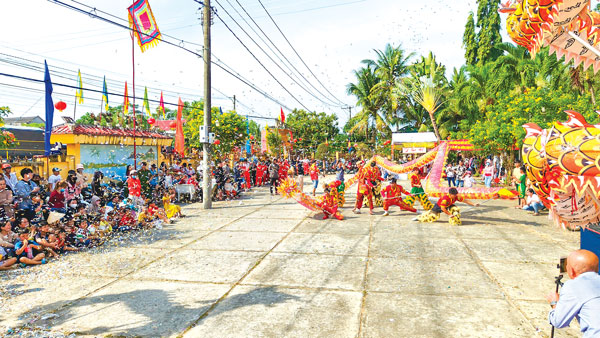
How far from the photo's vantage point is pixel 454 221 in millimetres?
10531

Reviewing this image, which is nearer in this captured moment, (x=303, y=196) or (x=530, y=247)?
(x=530, y=247)

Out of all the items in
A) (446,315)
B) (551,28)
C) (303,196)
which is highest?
(551,28)

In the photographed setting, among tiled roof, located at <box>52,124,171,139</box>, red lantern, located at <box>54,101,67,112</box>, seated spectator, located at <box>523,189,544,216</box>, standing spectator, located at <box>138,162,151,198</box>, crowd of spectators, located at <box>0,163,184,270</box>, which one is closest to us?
crowd of spectators, located at <box>0,163,184,270</box>

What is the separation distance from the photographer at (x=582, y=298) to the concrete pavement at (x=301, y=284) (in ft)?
6.18

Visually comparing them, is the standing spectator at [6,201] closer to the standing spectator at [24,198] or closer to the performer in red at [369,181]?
the standing spectator at [24,198]

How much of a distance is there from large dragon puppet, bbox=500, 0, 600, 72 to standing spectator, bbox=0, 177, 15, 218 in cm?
1035

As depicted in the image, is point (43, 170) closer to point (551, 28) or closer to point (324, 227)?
point (324, 227)

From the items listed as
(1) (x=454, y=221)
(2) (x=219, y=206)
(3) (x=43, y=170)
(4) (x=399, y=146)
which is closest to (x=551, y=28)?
(1) (x=454, y=221)

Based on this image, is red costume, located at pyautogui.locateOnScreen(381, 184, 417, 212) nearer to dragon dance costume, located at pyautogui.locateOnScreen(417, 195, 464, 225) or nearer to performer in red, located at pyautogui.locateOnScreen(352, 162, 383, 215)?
performer in red, located at pyautogui.locateOnScreen(352, 162, 383, 215)

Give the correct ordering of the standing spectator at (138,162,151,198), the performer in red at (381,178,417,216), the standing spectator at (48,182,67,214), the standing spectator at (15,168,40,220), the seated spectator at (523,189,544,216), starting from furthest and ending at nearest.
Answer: the standing spectator at (138,162,151,198)
the performer in red at (381,178,417,216)
the seated spectator at (523,189,544,216)
the standing spectator at (48,182,67,214)
the standing spectator at (15,168,40,220)

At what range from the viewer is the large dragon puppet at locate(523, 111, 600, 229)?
3917mm

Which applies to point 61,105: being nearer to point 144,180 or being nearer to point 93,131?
point 93,131

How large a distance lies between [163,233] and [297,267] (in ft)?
15.5

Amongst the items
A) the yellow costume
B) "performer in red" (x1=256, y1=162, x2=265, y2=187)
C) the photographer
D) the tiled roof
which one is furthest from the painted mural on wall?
the photographer
